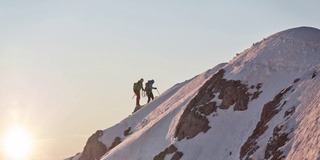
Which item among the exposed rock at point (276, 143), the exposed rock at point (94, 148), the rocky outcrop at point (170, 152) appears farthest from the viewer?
the exposed rock at point (94, 148)

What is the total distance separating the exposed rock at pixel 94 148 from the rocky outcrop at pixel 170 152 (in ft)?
37.7

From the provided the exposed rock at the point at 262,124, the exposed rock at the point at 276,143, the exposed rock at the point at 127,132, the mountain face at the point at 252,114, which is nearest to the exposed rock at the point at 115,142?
→ the exposed rock at the point at 127,132

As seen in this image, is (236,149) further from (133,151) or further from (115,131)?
(115,131)

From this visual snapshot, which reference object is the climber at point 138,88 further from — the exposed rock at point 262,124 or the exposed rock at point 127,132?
the exposed rock at point 262,124

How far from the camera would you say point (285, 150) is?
77.5ft

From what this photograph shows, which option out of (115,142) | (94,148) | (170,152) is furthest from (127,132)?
(170,152)

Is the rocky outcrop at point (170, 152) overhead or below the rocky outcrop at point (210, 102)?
below

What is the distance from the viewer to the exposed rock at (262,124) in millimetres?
26797

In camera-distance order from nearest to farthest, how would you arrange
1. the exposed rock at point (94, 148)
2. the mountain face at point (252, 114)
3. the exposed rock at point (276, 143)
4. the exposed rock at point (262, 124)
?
1. the exposed rock at point (276, 143)
2. the mountain face at point (252, 114)
3. the exposed rock at point (262, 124)
4. the exposed rock at point (94, 148)

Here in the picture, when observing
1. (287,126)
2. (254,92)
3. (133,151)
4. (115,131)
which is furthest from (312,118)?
(115,131)

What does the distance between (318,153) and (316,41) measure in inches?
621

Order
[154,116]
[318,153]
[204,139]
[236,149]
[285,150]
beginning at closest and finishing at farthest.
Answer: [318,153] < [285,150] < [236,149] < [204,139] < [154,116]

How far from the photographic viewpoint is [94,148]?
150 feet

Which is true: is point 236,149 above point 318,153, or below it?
above
